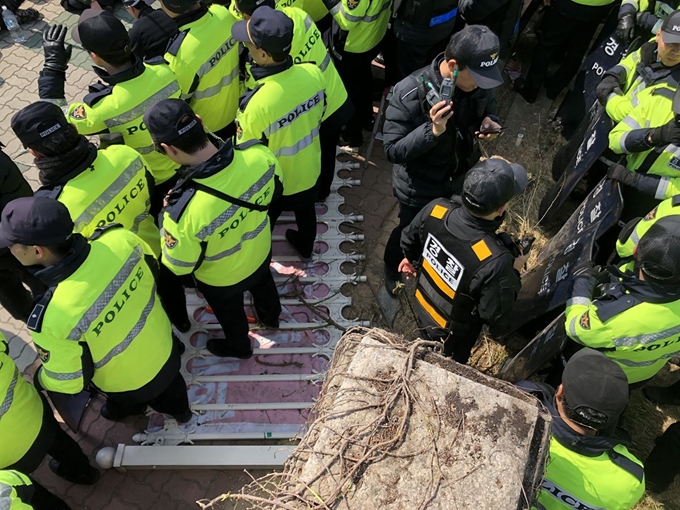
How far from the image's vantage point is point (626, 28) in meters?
4.91

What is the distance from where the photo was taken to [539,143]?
6.32 metres

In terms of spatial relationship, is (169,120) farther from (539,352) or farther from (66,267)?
(539,352)

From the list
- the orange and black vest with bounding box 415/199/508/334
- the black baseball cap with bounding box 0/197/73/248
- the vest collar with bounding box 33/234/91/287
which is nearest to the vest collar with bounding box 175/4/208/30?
the black baseball cap with bounding box 0/197/73/248

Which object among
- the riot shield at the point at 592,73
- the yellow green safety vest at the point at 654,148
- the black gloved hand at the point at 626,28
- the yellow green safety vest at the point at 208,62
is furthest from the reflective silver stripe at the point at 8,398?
the black gloved hand at the point at 626,28

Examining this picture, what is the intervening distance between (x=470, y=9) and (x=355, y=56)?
3.92ft

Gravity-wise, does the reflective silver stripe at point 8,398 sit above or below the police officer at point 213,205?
below

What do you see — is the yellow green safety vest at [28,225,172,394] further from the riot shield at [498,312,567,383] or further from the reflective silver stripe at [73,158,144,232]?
the riot shield at [498,312,567,383]

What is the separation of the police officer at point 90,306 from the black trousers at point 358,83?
307 centimetres

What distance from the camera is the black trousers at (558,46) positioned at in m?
5.67

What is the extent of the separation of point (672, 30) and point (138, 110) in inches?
156

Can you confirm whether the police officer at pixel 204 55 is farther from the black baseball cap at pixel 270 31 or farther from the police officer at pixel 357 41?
the police officer at pixel 357 41

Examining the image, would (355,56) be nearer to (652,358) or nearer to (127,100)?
(127,100)

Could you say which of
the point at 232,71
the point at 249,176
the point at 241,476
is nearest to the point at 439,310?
the point at 249,176

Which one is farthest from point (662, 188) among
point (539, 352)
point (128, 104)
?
point (128, 104)
